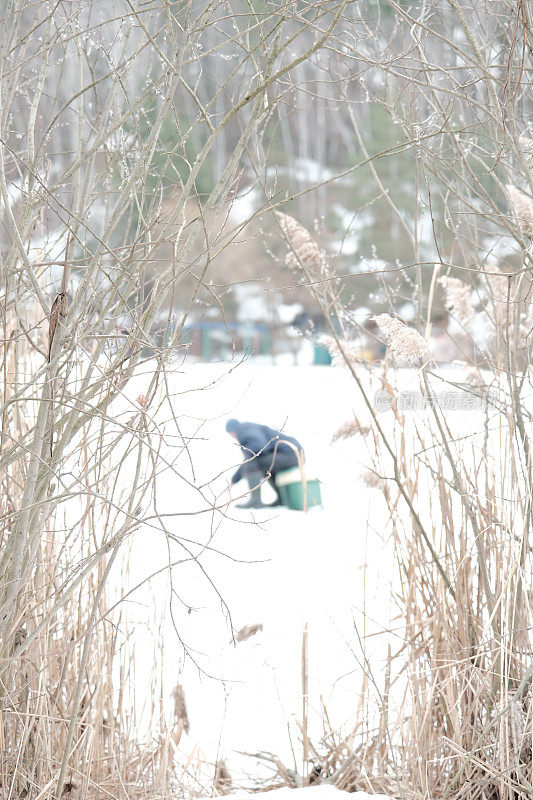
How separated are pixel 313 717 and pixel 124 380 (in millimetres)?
2059

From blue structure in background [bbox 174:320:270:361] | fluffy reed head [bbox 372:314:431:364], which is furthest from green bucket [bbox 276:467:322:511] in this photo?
blue structure in background [bbox 174:320:270:361]

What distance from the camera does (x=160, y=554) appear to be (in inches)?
202

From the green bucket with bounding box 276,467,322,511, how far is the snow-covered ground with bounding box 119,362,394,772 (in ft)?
0.27

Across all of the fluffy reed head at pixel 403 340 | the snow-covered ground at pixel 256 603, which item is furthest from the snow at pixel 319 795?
the fluffy reed head at pixel 403 340

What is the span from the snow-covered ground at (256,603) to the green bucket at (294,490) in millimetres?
83

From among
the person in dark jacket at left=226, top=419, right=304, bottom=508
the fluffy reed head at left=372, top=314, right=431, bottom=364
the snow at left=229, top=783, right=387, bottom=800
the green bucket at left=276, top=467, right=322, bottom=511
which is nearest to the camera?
the fluffy reed head at left=372, top=314, right=431, bottom=364

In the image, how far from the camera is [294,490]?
6.27 meters

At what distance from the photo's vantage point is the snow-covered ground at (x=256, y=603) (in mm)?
2383

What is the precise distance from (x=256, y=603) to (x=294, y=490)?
1.99m

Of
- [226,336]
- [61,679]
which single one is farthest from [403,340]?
[226,336]

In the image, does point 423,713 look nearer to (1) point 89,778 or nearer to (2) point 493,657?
(2) point 493,657

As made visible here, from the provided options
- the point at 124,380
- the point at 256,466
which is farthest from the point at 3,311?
the point at 256,466

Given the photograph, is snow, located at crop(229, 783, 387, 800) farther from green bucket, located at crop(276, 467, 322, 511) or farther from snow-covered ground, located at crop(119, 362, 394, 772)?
green bucket, located at crop(276, 467, 322, 511)

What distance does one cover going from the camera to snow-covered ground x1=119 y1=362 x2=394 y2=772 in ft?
7.82
